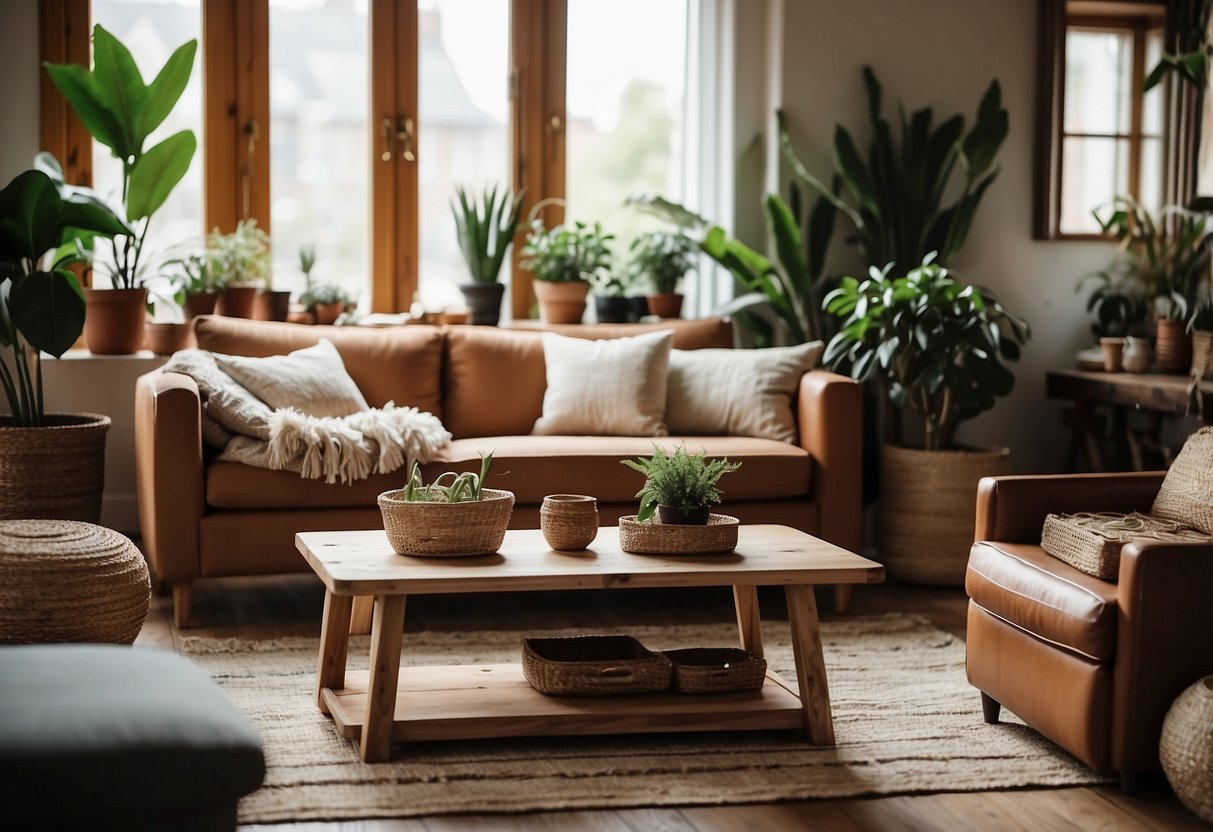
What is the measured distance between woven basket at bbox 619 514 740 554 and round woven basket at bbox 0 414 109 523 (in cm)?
191

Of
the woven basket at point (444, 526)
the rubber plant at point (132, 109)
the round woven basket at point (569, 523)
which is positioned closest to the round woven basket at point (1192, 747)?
the round woven basket at point (569, 523)

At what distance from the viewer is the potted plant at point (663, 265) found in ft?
17.3

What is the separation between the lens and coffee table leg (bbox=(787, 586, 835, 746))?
2.93 m

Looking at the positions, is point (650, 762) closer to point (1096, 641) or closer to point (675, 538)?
point (675, 538)

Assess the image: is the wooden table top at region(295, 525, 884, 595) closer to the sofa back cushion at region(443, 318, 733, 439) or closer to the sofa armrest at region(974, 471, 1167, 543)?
the sofa armrest at region(974, 471, 1167, 543)

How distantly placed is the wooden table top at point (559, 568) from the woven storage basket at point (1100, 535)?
0.40 meters

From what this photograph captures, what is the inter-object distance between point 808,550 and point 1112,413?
116 inches

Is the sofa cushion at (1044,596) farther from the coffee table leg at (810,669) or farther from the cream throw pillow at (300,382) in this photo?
the cream throw pillow at (300,382)

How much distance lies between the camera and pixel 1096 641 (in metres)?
2.61

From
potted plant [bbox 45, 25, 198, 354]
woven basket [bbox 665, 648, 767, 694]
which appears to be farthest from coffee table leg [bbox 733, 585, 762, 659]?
potted plant [bbox 45, 25, 198, 354]

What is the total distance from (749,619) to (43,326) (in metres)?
2.17

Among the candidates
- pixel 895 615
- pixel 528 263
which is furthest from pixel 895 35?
pixel 895 615

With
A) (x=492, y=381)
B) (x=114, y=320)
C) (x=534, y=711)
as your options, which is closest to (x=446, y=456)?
(x=492, y=381)

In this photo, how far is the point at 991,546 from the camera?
304 centimetres
